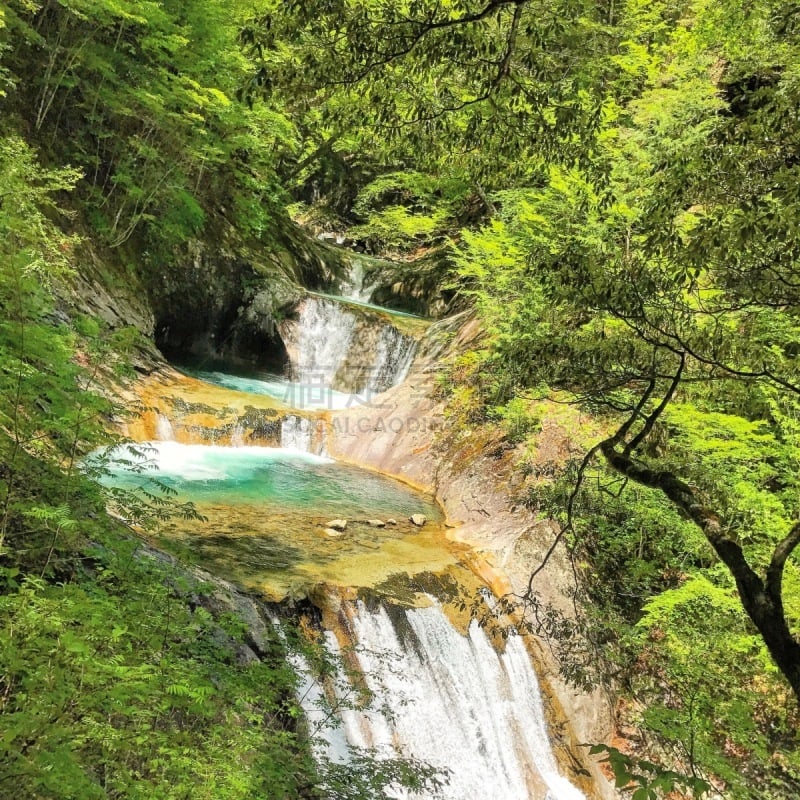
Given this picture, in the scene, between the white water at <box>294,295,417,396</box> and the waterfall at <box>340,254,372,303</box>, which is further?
the waterfall at <box>340,254,372,303</box>

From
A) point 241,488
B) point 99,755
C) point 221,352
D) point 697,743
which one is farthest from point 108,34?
point 697,743

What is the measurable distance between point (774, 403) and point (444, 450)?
7273mm

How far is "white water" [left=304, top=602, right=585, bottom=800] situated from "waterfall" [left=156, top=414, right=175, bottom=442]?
6.06 m

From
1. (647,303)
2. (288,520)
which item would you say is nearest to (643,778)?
(647,303)

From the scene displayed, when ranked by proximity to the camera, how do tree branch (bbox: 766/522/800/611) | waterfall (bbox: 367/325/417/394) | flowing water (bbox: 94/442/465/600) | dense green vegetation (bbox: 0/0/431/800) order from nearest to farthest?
dense green vegetation (bbox: 0/0/431/800)
tree branch (bbox: 766/522/800/611)
flowing water (bbox: 94/442/465/600)
waterfall (bbox: 367/325/417/394)

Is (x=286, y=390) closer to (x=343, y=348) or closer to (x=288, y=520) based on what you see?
(x=343, y=348)

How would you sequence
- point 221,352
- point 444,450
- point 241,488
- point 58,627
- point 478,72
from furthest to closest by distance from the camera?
point 221,352, point 444,450, point 241,488, point 478,72, point 58,627

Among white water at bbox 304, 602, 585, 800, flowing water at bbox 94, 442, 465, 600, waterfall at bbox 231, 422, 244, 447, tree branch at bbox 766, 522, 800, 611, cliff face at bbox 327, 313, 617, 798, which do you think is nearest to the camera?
tree branch at bbox 766, 522, 800, 611

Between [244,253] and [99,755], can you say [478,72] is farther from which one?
[244,253]

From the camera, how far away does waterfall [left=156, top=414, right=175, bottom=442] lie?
427 inches

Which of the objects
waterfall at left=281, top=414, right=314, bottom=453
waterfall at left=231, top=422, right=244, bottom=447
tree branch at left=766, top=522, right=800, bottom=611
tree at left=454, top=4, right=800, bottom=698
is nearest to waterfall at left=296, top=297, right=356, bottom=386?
waterfall at left=281, top=414, right=314, bottom=453

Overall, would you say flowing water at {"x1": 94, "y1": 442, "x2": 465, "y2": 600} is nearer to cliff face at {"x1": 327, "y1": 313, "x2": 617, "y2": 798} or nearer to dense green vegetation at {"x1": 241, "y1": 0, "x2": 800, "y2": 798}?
cliff face at {"x1": 327, "y1": 313, "x2": 617, "y2": 798}

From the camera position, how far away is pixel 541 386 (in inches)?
200

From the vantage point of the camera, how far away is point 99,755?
2.51 metres
